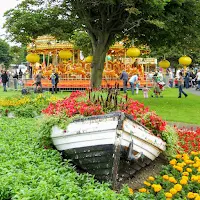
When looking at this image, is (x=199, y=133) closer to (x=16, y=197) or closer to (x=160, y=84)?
(x=16, y=197)

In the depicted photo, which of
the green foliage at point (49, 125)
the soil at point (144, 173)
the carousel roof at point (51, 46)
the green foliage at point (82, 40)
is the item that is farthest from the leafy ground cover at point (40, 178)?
the carousel roof at point (51, 46)

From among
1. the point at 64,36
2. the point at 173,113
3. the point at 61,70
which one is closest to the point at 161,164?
the point at 173,113

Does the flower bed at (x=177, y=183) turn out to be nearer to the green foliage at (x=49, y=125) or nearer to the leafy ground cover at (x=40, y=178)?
the leafy ground cover at (x=40, y=178)

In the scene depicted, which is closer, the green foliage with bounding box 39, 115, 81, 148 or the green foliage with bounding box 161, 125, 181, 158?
the green foliage with bounding box 39, 115, 81, 148

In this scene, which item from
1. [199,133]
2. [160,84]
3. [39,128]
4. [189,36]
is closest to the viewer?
[39,128]

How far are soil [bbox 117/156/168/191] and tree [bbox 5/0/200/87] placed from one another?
10378 mm

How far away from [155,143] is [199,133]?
3.54 meters

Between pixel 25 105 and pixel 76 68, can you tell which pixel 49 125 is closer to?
pixel 25 105

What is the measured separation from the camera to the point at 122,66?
3444 centimetres

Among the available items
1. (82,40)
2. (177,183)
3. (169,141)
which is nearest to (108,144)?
(177,183)

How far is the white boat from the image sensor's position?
19.6 ft

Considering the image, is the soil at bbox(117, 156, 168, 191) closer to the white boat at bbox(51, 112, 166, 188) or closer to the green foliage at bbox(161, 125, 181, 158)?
the white boat at bbox(51, 112, 166, 188)

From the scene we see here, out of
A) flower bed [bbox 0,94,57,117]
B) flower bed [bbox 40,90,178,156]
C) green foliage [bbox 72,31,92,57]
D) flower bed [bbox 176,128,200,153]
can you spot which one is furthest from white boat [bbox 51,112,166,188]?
green foliage [bbox 72,31,92,57]

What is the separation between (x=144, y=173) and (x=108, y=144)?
5.26 feet
